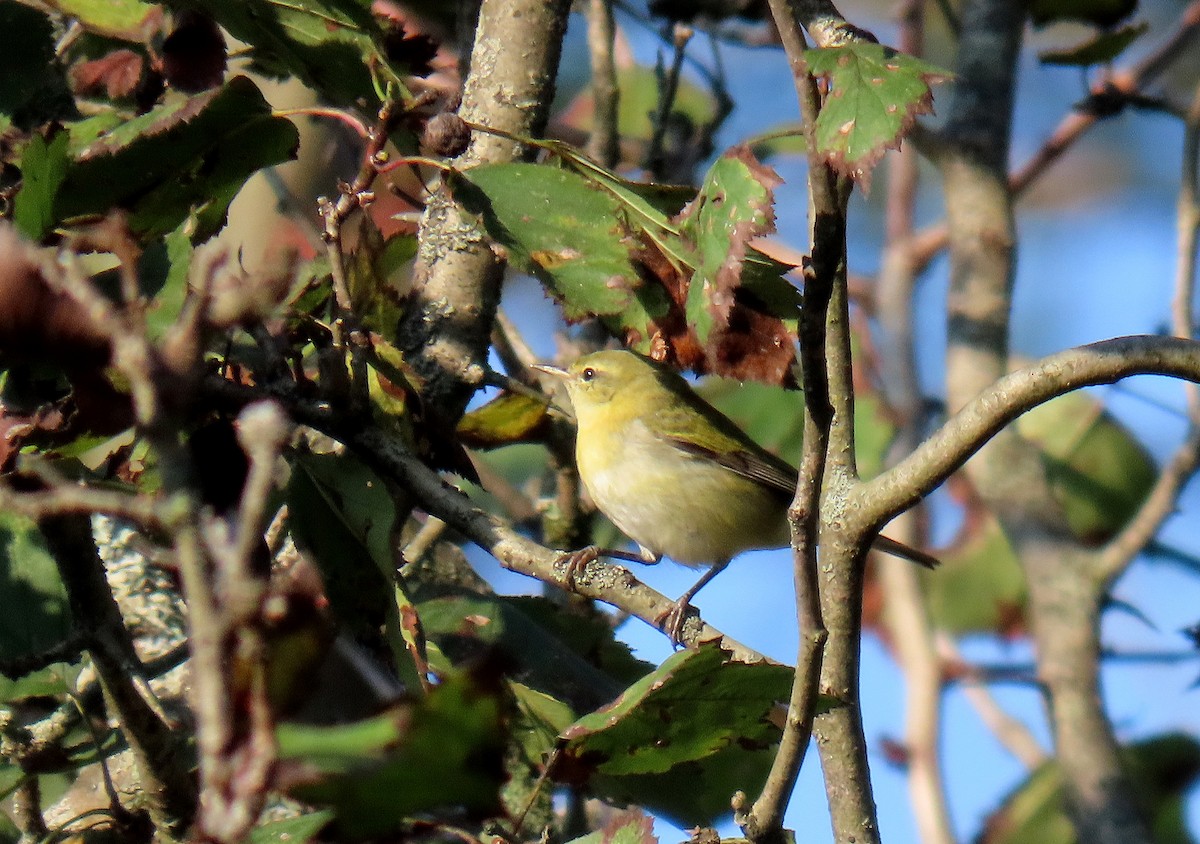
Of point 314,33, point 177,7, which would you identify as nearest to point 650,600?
point 314,33

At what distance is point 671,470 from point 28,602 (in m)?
2.31

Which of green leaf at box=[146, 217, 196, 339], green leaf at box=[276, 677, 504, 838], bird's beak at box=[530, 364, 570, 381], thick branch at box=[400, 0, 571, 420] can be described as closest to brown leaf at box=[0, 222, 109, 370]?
green leaf at box=[276, 677, 504, 838]

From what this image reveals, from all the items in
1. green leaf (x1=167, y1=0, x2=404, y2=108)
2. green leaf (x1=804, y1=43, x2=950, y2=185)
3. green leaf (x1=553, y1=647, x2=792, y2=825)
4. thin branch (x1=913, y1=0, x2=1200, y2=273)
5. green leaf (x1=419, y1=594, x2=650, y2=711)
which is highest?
thin branch (x1=913, y1=0, x2=1200, y2=273)

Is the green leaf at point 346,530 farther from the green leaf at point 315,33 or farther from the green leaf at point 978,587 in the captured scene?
the green leaf at point 978,587

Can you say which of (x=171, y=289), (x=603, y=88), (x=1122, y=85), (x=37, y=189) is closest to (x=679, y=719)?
→ (x=171, y=289)

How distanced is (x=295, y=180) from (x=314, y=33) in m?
1.91

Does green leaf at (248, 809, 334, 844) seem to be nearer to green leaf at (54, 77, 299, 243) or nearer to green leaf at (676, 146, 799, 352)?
green leaf at (676, 146, 799, 352)

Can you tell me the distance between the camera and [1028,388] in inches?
60.7

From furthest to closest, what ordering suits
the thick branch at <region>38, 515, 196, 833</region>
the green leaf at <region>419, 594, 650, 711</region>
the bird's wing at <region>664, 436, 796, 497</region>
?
the bird's wing at <region>664, 436, 796, 497</region>, the green leaf at <region>419, 594, 650, 711</region>, the thick branch at <region>38, 515, 196, 833</region>

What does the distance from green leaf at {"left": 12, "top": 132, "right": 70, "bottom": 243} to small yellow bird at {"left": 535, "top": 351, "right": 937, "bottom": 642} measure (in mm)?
2297

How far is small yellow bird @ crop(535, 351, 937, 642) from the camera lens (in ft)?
13.0

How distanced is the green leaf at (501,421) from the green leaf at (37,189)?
1.02 metres

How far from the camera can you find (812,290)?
1429mm

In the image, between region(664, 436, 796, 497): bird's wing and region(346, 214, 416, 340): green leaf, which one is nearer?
region(346, 214, 416, 340): green leaf
